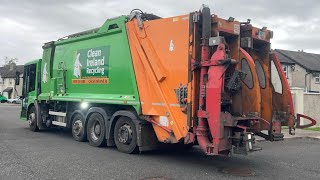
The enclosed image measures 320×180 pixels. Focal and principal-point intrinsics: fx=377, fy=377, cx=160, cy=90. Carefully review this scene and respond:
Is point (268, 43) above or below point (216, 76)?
above

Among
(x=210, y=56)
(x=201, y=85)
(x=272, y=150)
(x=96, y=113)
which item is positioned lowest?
(x=272, y=150)

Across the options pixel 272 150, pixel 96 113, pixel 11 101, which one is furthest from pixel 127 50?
pixel 11 101

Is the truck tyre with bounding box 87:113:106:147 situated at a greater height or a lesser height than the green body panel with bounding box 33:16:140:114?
lesser

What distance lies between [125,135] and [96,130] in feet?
5.14

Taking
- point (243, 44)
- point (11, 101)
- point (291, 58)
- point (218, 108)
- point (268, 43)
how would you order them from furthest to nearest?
point (11, 101) < point (291, 58) < point (268, 43) < point (243, 44) < point (218, 108)

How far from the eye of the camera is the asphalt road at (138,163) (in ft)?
23.2

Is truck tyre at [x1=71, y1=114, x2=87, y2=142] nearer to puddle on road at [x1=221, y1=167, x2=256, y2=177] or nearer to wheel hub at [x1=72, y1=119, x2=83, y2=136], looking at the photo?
wheel hub at [x1=72, y1=119, x2=83, y2=136]

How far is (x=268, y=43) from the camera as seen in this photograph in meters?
8.79

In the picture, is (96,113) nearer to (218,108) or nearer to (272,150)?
(218,108)

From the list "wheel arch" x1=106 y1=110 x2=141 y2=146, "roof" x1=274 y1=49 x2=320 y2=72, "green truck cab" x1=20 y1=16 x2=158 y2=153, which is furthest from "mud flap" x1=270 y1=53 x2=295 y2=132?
"roof" x1=274 y1=49 x2=320 y2=72

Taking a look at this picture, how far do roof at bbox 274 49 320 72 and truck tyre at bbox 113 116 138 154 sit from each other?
121 feet

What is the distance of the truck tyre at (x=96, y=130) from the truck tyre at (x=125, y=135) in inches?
25.7

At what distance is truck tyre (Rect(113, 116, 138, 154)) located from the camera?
9045mm

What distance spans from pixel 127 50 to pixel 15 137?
5447 millimetres
